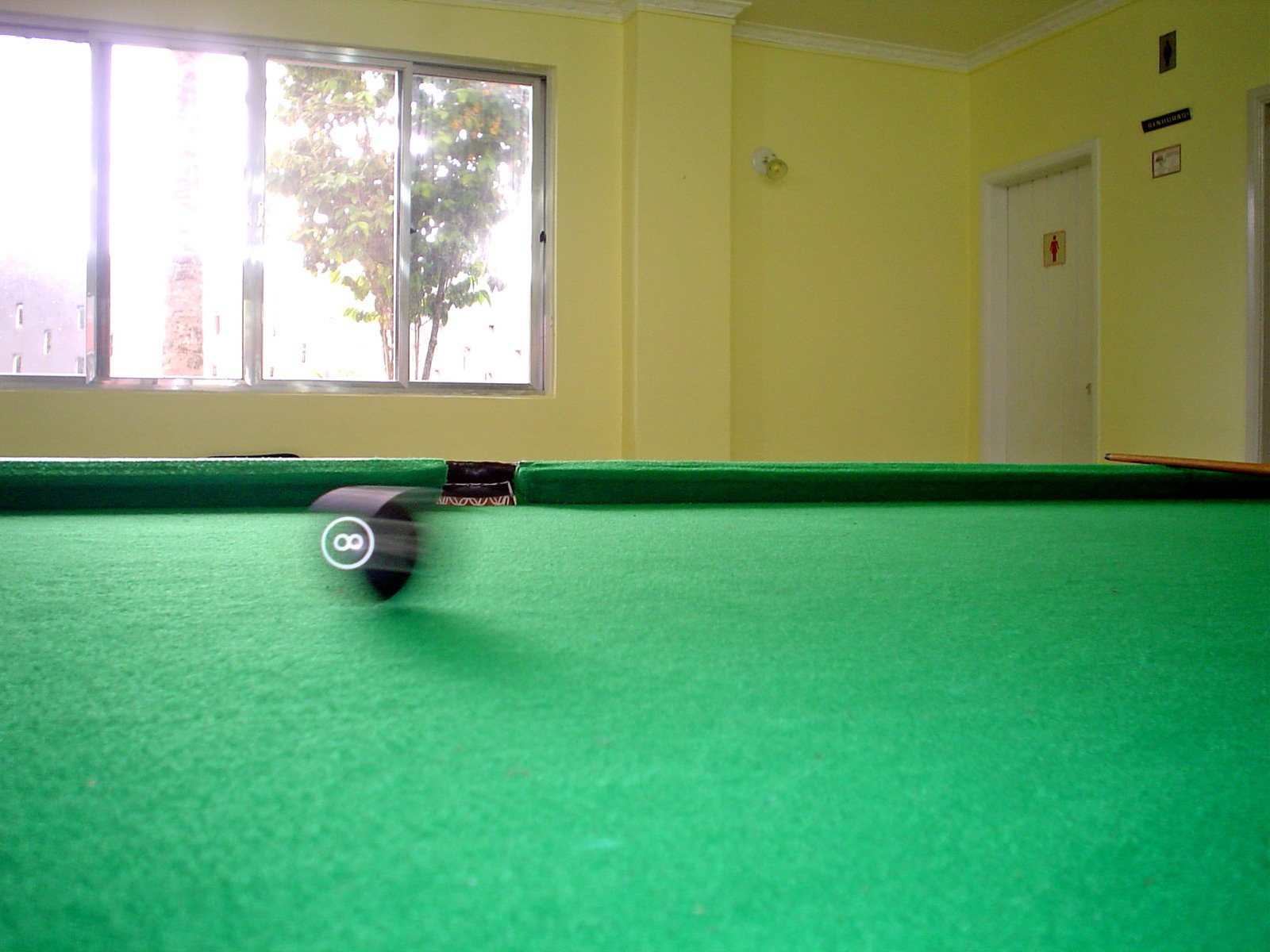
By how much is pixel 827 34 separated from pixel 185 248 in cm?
400

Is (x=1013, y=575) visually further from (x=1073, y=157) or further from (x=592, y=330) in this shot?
(x=1073, y=157)

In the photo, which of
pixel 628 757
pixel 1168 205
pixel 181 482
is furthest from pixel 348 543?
pixel 1168 205

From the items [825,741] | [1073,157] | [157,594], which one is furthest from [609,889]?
[1073,157]

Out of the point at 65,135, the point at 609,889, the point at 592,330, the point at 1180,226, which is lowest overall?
the point at 609,889

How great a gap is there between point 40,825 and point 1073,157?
629 cm

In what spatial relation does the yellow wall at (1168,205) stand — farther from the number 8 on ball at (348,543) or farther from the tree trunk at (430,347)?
the number 8 on ball at (348,543)

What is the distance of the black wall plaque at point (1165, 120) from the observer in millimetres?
4977

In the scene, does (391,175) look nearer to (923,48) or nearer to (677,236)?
(677,236)

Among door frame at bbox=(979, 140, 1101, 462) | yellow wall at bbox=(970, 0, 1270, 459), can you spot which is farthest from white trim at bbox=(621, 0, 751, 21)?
door frame at bbox=(979, 140, 1101, 462)

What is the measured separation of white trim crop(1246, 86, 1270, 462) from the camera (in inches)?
183

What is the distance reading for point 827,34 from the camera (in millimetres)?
6141

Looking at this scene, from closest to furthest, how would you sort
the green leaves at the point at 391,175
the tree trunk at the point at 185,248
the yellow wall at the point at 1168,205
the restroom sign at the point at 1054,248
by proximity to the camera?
the yellow wall at the point at 1168,205, the tree trunk at the point at 185,248, the green leaves at the point at 391,175, the restroom sign at the point at 1054,248

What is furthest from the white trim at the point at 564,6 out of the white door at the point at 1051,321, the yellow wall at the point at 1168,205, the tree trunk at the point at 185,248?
the white door at the point at 1051,321

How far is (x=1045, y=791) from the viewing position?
50 cm
